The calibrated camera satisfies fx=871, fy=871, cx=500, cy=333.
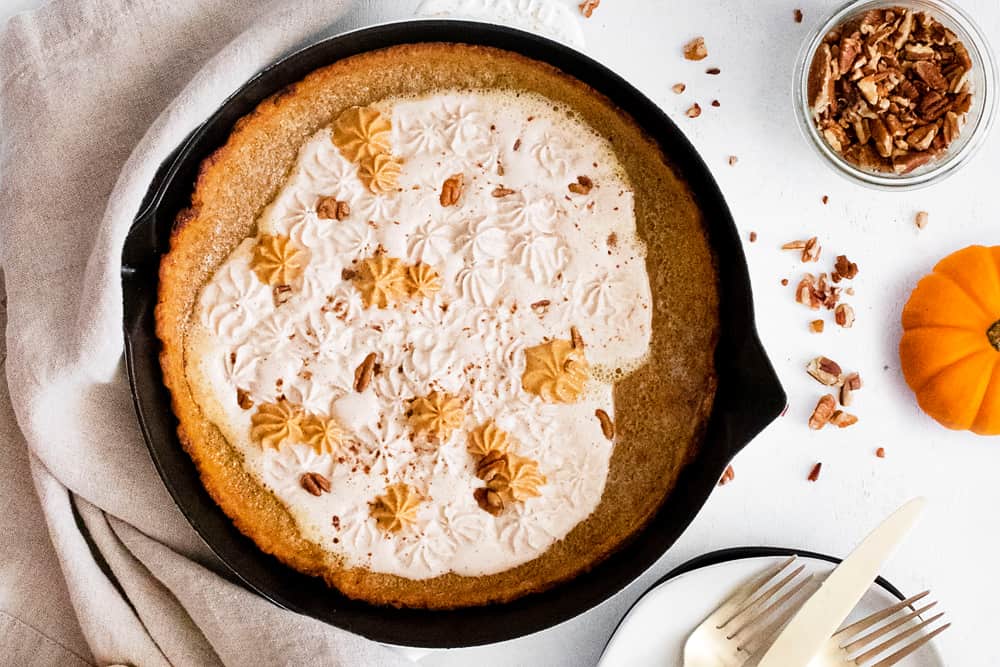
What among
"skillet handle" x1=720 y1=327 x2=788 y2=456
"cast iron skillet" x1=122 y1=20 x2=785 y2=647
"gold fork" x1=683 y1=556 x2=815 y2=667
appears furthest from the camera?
"gold fork" x1=683 y1=556 x2=815 y2=667

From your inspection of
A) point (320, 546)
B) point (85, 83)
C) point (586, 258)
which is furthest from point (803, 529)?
point (85, 83)

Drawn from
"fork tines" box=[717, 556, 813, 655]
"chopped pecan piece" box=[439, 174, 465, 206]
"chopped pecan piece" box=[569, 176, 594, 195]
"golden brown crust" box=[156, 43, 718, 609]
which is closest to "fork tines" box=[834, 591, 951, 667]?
"fork tines" box=[717, 556, 813, 655]

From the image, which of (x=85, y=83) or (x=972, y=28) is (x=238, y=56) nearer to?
(x=85, y=83)

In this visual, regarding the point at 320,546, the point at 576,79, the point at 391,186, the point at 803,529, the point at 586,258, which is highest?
the point at 576,79

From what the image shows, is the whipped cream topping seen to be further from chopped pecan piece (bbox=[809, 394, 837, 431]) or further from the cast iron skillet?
chopped pecan piece (bbox=[809, 394, 837, 431])

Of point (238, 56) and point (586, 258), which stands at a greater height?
point (238, 56)
